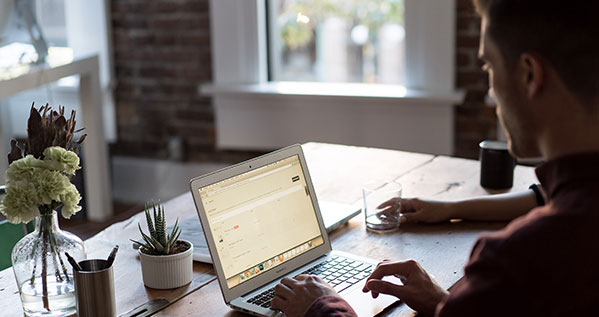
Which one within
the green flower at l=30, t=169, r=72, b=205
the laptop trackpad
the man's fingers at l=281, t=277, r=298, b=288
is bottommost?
the laptop trackpad

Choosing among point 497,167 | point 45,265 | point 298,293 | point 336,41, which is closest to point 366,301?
point 298,293

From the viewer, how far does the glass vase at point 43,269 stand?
4.57ft

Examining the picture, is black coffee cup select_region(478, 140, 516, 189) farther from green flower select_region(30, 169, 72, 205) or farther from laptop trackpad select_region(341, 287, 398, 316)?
green flower select_region(30, 169, 72, 205)

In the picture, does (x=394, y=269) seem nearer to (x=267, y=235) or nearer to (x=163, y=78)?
(x=267, y=235)

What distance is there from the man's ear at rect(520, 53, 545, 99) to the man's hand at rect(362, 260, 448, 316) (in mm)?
528

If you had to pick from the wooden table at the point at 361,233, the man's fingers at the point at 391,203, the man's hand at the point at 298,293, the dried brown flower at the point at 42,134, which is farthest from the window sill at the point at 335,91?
the dried brown flower at the point at 42,134

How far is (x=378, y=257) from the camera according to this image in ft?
5.50

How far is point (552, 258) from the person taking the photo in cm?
93

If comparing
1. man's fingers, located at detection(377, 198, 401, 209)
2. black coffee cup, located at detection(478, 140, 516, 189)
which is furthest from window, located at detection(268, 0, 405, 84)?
man's fingers, located at detection(377, 198, 401, 209)

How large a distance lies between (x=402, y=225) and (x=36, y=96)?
257 centimetres

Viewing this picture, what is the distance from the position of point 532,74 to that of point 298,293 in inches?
24.2

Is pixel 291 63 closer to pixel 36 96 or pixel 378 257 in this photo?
pixel 36 96

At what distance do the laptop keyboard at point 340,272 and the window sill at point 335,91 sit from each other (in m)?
1.88

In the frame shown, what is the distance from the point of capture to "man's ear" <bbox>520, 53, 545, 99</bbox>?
963mm
